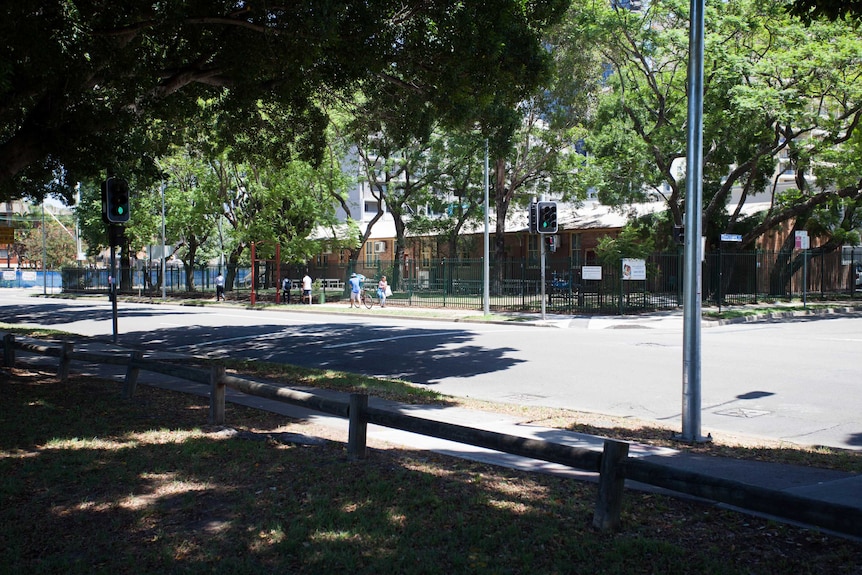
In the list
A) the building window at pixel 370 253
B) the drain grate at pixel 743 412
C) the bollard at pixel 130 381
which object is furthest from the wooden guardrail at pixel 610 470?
the building window at pixel 370 253

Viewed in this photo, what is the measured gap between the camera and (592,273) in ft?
93.7

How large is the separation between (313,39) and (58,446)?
6.60 metres

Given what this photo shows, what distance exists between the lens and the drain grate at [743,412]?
9836 mm

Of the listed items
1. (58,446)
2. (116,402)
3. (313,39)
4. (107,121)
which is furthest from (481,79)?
(58,446)

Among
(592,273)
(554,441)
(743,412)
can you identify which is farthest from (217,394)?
(592,273)

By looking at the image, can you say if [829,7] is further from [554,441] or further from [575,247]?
[575,247]

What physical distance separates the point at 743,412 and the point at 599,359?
5.00 m

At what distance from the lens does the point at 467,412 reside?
32.1ft

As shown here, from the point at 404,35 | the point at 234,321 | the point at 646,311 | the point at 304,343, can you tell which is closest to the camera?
the point at 404,35

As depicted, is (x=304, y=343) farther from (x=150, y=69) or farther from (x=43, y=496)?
(x=43, y=496)

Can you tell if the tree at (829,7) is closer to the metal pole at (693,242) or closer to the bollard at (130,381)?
the metal pole at (693,242)

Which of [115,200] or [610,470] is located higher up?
[115,200]

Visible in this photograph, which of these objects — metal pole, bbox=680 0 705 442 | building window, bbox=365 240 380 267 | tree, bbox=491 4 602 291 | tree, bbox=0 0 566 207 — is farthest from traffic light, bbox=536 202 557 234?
building window, bbox=365 240 380 267

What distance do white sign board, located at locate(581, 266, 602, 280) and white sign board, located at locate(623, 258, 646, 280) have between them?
1039 millimetres
